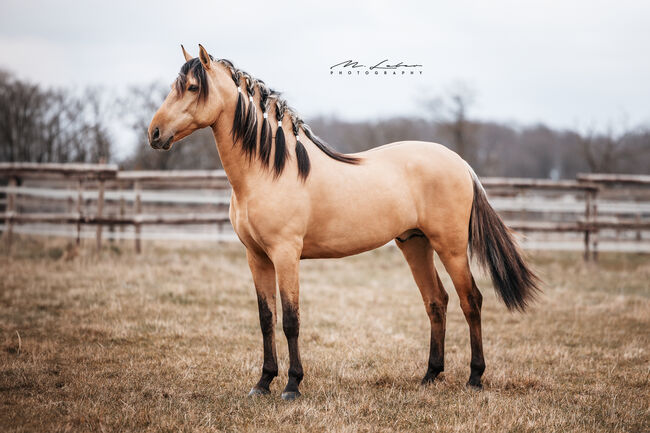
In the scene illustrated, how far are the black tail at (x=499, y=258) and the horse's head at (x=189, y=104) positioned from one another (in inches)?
91.9

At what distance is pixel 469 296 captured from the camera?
416 cm

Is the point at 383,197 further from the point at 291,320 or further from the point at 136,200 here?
the point at 136,200

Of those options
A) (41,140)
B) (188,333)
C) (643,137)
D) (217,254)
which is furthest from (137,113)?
(643,137)

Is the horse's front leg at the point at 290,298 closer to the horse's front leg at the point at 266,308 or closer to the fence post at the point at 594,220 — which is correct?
the horse's front leg at the point at 266,308

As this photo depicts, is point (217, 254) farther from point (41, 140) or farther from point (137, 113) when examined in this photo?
point (137, 113)

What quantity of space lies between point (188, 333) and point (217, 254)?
20.3ft

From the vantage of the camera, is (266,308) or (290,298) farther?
(266,308)

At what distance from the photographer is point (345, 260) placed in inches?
458

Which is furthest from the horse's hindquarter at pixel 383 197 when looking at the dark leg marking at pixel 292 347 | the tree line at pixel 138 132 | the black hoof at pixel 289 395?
the tree line at pixel 138 132

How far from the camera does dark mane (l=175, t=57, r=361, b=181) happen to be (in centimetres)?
367

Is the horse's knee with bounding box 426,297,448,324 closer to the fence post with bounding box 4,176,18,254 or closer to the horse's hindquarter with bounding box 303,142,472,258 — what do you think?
the horse's hindquarter with bounding box 303,142,472,258

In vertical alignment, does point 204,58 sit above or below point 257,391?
above

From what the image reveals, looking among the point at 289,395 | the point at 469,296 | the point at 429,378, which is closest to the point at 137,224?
the point at 289,395

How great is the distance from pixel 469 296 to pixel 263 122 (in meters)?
2.24
